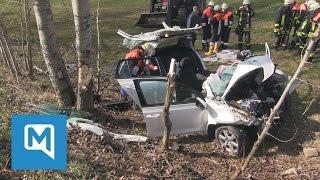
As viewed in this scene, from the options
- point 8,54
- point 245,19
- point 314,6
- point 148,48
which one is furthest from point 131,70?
point 314,6

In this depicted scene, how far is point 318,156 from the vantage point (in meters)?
8.21

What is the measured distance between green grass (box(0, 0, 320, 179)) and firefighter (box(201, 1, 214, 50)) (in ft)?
5.59

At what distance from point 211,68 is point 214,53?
166cm

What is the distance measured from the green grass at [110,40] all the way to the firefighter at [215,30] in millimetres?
1439

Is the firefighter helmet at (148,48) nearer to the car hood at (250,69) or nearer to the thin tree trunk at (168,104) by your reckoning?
the car hood at (250,69)

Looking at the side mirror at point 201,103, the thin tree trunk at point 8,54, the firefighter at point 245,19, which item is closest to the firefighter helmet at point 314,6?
the firefighter at point 245,19

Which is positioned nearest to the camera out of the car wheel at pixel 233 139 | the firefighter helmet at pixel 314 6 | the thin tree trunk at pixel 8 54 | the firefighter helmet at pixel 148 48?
the car wheel at pixel 233 139

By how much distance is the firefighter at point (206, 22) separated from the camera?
14.8m

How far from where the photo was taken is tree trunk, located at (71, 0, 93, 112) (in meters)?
7.65

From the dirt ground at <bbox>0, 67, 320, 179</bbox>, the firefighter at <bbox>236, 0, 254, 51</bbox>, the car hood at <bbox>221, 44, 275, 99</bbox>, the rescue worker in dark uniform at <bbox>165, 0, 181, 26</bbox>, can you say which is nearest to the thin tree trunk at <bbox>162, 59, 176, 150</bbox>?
the dirt ground at <bbox>0, 67, 320, 179</bbox>

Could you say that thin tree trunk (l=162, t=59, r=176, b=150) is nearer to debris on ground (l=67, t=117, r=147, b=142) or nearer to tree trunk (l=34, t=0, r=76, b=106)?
debris on ground (l=67, t=117, r=147, b=142)

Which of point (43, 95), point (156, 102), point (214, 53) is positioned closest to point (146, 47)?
point (156, 102)

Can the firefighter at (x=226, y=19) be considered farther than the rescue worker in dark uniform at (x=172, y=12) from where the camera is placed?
No

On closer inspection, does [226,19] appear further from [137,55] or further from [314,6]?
[137,55]
